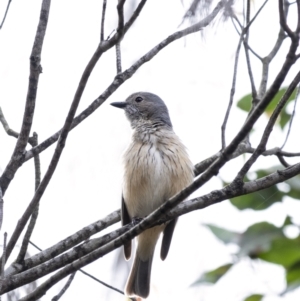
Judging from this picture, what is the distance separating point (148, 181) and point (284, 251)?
127cm

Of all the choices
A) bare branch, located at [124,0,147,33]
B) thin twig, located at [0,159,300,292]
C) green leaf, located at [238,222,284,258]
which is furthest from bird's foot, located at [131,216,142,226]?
bare branch, located at [124,0,147,33]

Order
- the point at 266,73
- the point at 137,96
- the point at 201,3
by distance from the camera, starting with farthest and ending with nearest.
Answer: the point at 137,96, the point at 266,73, the point at 201,3

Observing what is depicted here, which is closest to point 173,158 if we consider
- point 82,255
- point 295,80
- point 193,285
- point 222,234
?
point 222,234

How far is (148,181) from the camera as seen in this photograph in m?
5.10

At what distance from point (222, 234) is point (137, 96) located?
2.02 m

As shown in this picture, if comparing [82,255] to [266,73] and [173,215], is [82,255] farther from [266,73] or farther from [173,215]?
[266,73]

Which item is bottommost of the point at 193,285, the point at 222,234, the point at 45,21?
the point at 193,285

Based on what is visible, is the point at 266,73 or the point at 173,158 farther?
the point at 173,158

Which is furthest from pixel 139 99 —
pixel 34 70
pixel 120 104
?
pixel 34 70

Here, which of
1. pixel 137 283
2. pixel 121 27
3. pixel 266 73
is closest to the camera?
pixel 121 27

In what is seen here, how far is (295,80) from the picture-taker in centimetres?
311

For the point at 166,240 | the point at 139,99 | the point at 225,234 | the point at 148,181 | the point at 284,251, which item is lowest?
the point at 284,251

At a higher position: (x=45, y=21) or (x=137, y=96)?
(x=137, y=96)

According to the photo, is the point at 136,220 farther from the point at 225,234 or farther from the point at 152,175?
the point at 225,234
